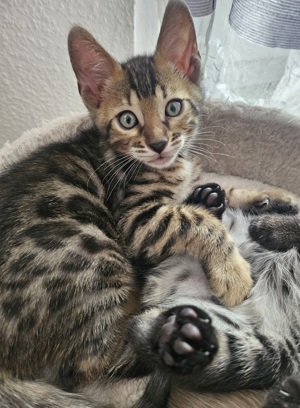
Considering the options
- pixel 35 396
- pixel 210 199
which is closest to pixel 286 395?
pixel 35 396

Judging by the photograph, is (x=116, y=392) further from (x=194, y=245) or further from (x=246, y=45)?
(x=246, y=45)

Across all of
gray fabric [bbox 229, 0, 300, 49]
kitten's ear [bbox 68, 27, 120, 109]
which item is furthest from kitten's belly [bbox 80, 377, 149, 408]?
gray fabric [bbox 229, 0, 300, 49]

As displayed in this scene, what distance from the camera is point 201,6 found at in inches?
47.1

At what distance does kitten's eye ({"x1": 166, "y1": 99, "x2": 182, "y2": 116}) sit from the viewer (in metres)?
1.16

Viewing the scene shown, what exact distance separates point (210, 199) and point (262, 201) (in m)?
0.22

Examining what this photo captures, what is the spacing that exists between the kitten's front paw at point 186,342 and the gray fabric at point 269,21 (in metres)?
0.73

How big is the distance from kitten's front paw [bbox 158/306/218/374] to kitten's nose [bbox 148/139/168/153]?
0.42 metres

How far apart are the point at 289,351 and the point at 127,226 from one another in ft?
1.58

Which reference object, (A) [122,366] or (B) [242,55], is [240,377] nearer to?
(A) [122,366]

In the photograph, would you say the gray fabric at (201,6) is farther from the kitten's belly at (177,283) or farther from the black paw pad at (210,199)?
the kitten's belly at (177,283)

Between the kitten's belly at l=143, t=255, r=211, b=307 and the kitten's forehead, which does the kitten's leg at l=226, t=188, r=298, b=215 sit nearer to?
the kitten's belly at l=143, t=255, r=211, b=307

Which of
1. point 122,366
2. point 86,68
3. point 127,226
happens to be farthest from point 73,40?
point 122,366

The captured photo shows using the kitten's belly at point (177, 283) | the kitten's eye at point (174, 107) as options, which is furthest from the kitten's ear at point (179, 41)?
the kitten's belly at point (177, 283)

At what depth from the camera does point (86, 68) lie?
120 centimetres
